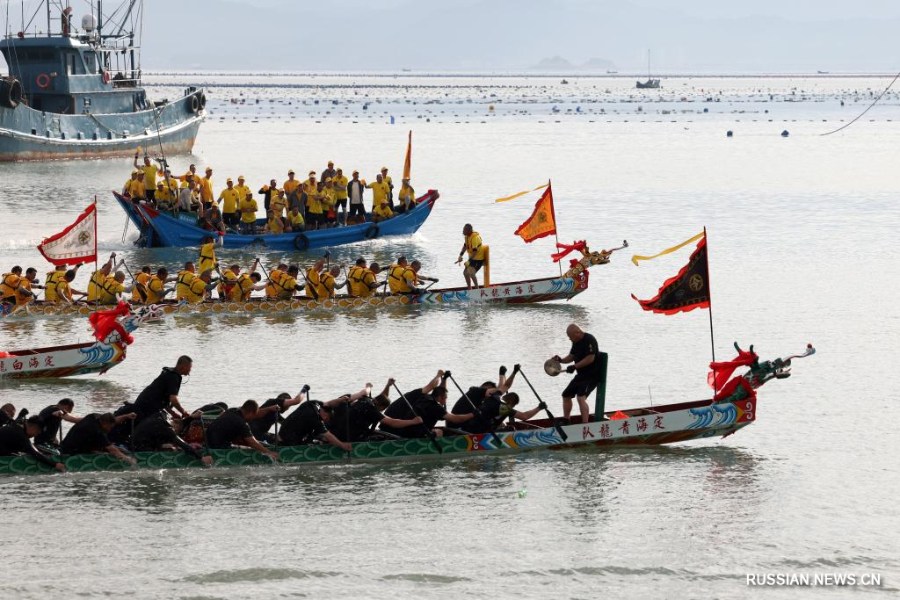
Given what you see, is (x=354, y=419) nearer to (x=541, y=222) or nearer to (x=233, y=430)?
(x=233, y=430)

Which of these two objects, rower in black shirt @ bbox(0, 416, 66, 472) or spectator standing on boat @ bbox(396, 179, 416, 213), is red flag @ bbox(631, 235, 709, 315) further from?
spectator standing on boat @ bbox(396, 179, 416, 213)

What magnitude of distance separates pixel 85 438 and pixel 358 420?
354cm

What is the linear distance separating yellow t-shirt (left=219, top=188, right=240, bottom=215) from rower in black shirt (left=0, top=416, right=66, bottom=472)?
20608 mm

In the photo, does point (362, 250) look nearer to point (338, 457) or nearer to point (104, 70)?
point (338, 457)

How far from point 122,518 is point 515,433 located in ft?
17.6

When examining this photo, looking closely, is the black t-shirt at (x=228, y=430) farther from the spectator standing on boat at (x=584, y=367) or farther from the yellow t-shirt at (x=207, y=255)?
the yellow t-shirt at (x=207, y=255)

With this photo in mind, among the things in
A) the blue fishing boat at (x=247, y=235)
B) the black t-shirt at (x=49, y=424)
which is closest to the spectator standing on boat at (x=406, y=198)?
the blue fishing boat at (x=247, y=235)

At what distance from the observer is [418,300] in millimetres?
28812

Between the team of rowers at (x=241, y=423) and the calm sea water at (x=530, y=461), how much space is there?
440 millimetres

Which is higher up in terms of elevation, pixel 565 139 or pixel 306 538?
pixel 565 139

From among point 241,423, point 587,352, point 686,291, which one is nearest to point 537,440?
point 587,352

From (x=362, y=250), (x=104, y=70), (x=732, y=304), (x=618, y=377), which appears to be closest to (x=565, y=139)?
(x=104, y=70)

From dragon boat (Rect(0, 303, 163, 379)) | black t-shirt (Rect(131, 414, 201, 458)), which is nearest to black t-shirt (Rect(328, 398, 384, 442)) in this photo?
black t-shirt (Rect(131, 414, 201, 458))

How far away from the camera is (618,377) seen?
2361 cm
